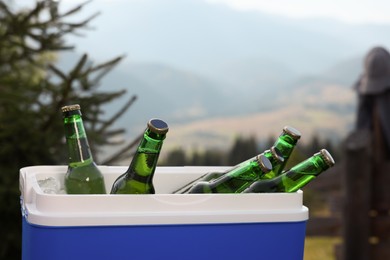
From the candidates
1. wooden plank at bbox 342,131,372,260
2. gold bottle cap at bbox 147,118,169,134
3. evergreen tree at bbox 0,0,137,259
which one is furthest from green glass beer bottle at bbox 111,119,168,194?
wooden plank at bbox 342,131,372,260

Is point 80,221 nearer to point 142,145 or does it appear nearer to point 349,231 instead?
point 142,145

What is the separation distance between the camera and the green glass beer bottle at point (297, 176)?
1.22 meters

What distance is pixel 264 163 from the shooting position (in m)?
1.14

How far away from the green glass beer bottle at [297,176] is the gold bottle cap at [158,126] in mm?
219

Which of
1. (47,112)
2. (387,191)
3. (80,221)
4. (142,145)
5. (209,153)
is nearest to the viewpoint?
(80,221)

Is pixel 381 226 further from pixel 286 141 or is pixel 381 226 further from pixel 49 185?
pixel 49 185

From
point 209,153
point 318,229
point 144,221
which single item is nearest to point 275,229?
point 144,221

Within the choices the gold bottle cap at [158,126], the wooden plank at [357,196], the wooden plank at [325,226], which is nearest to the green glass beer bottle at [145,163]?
the gold bottle cap at [158,126]

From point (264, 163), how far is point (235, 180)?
0.27 ft

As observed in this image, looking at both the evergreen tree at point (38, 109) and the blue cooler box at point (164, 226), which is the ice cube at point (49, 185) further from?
the evergreen tree at point (38, 109)

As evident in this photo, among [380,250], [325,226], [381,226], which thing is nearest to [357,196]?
[381,226]

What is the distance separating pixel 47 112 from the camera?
2816 mm

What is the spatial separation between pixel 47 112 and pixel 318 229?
2.96m

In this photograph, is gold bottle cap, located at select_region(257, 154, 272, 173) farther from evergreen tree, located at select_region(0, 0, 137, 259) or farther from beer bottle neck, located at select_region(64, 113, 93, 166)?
evergreen tree, located at select_region(0, 0, 137, 259)
